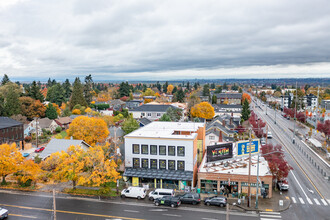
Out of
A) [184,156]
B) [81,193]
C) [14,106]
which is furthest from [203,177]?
[14,106]

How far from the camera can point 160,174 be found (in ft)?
132

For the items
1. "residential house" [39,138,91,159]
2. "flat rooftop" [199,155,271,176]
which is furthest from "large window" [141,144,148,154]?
"residential house" [39,138,91,159]

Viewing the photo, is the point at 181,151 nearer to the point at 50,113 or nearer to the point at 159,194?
the point at 159,194

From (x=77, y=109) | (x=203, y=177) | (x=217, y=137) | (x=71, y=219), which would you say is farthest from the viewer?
(x=77, y=109)

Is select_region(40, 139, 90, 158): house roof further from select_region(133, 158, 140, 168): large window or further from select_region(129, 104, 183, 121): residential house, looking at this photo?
select_region(129, 104, 183, 121): residential house

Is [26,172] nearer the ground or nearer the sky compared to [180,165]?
nearer the ground

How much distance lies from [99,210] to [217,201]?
16008 millimetres

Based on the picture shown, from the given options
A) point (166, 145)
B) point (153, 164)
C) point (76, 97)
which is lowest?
point (153, 164)

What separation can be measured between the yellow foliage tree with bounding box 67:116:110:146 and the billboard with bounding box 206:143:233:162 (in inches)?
1169

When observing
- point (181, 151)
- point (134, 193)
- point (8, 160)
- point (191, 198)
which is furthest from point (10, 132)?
point (191, 198)

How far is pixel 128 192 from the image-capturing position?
3697cm

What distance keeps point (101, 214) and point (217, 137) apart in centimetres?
3921

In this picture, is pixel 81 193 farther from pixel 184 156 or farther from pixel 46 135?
pixel 46 135

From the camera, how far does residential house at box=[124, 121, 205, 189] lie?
4003 centimetres
